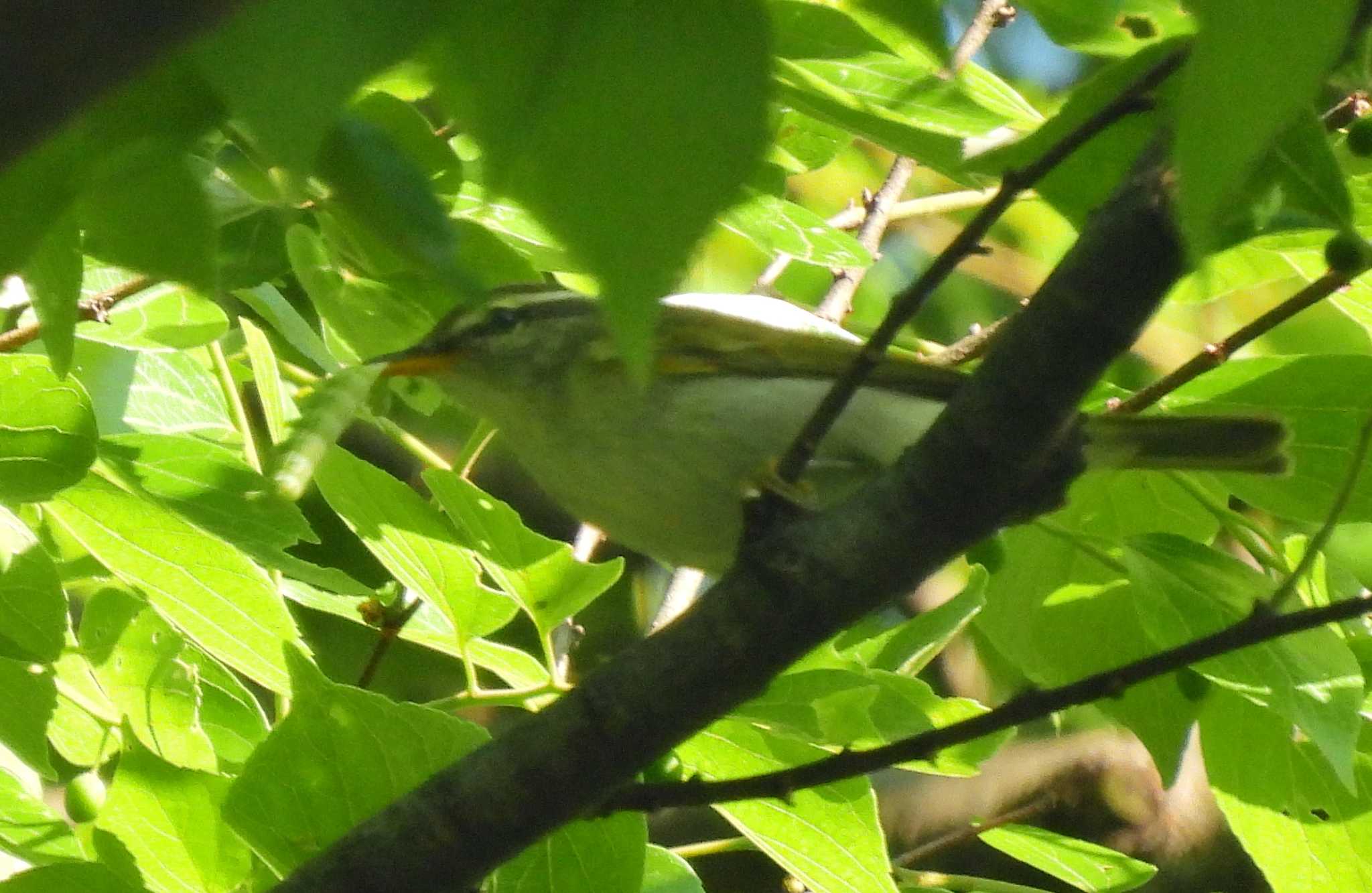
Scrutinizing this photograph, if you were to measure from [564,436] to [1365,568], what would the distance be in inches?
49.4

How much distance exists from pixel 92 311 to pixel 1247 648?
1627mm

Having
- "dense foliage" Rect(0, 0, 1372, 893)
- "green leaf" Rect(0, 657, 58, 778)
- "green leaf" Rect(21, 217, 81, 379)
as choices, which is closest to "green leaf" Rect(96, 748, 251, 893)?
"dense foliage" Rect(0, 0, 1372, 893)

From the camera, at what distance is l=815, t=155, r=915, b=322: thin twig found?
2.90 metres

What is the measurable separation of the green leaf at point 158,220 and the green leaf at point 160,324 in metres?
1.33

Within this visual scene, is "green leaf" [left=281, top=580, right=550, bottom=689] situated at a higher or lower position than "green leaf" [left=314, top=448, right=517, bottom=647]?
lower

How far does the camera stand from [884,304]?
394 centimetres

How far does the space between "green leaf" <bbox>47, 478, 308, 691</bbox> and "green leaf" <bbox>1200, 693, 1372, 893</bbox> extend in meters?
1.23

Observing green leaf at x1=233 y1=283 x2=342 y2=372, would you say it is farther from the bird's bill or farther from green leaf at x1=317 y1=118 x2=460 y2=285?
green leaf at x1=317 y1=118 x2=460 y2=285

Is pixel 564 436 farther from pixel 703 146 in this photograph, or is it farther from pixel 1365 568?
pixel 703 146

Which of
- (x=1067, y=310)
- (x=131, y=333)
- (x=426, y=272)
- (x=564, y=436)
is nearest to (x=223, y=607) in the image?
(x=131, y=333)

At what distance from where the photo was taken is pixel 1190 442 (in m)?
1.99

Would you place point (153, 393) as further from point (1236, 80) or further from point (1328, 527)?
point (1236, 80)

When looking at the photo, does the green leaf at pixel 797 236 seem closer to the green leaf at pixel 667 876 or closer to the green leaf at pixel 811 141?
the green leaf at pixel 811 141

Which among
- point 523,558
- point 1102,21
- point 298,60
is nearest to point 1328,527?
point 1102,21
